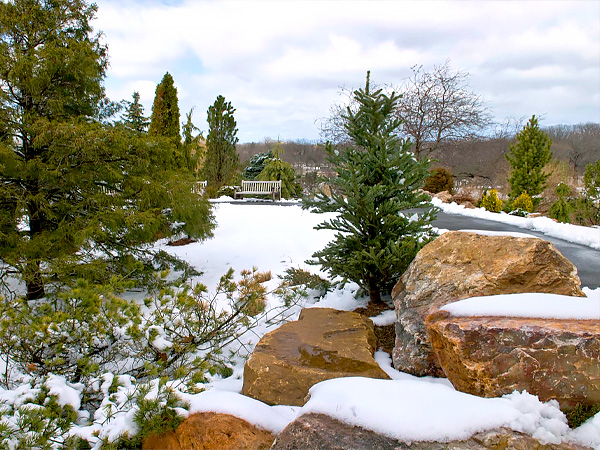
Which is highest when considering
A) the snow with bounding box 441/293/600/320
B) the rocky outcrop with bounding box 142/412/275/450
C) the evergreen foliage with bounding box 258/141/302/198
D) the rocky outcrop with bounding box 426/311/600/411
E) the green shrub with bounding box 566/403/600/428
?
the evergreen foliage with bounding box 258/141/302/198

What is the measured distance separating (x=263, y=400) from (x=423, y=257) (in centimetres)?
197

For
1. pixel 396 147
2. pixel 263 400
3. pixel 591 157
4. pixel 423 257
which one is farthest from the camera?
pixel 591 157

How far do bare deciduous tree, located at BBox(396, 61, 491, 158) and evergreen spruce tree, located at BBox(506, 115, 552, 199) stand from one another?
4028 mm

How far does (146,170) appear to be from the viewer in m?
5.97

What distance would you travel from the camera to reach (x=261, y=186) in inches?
755

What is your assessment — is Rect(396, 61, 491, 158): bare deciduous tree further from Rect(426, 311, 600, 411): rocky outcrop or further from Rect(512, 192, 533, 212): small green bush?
Rect(426, 311, 600, 411): rocky outcrop

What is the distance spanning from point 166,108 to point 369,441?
11.3 metres

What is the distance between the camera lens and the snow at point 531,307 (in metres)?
2.31

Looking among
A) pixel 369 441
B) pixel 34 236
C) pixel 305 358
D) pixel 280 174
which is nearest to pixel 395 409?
pixel 369 441

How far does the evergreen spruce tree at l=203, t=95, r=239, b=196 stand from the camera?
1836 centimetres

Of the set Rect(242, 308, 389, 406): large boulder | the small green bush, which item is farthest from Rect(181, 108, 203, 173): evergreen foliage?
the small green bush

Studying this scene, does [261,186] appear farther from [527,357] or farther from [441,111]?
[527,357]

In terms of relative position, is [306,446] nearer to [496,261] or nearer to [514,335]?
[514,335]

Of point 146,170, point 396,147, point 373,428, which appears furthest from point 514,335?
point 146,170
